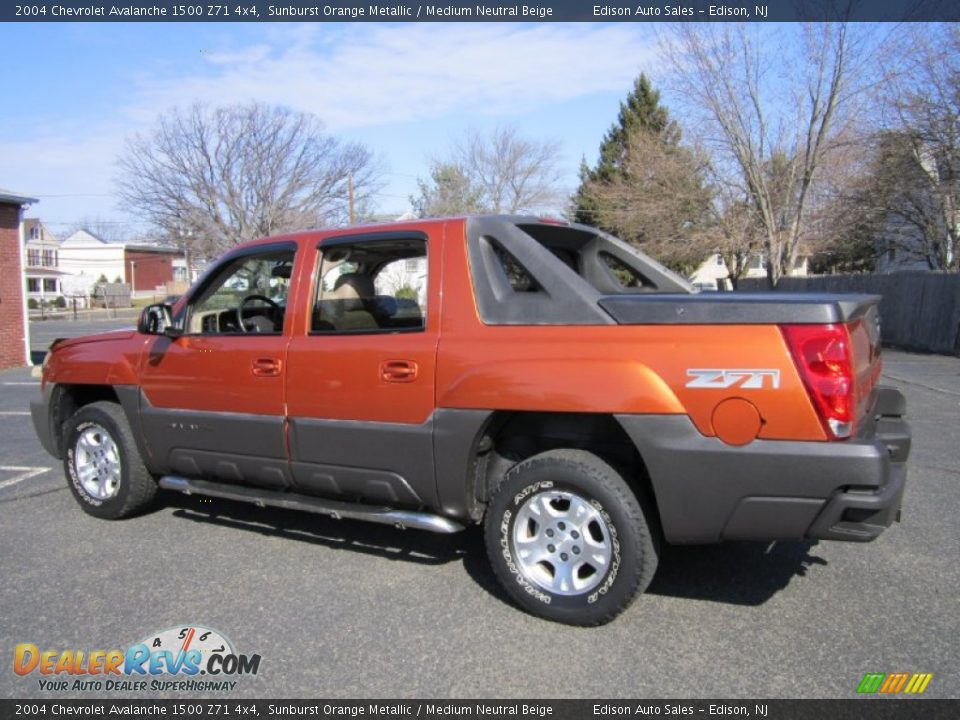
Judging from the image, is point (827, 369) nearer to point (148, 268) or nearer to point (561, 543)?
point (561, 543)

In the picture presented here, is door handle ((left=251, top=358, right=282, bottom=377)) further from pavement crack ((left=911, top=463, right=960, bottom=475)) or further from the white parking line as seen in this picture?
pavement crack ((left=911, top=463, right=960, bottom=475))

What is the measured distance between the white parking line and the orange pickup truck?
5.11ft

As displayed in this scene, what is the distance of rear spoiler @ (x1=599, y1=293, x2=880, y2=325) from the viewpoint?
299cm

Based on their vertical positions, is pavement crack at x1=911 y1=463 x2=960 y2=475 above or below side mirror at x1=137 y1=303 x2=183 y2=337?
below

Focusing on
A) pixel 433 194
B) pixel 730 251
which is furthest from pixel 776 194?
pixel 433 194

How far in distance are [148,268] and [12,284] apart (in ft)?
245

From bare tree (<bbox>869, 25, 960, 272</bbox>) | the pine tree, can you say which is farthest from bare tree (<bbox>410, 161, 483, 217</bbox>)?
bare tree (<bbox>869, 25, 960, 272</bbox>)

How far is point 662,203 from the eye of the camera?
30719mm

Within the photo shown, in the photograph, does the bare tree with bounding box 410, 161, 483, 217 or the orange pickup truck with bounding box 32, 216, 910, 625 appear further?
the bare tree with bounding box 410, 161, 483, 217

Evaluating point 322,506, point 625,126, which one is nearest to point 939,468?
point 322,506

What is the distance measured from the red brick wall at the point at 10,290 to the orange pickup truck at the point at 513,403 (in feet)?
48.0

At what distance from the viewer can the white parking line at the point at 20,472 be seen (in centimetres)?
623

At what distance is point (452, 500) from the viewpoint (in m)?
3.75

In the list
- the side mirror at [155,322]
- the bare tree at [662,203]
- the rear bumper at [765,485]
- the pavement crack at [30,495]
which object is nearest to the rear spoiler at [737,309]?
the rear bumper at [765,485]
